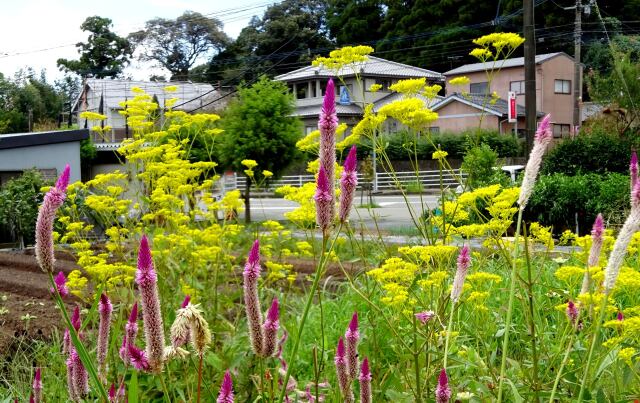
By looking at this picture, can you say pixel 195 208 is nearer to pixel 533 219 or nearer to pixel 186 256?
pixel 186 256

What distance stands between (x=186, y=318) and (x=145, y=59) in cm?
6333

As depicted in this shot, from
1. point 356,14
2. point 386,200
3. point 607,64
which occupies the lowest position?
point 386,200

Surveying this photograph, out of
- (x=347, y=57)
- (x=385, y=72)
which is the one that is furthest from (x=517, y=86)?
(x=347, y=57)

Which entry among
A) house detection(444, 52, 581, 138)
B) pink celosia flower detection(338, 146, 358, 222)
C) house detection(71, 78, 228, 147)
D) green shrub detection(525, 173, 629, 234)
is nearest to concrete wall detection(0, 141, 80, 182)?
green shrub detection(525, 173, 629, 234)

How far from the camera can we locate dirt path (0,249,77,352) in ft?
19.0

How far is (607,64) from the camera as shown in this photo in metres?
44.0

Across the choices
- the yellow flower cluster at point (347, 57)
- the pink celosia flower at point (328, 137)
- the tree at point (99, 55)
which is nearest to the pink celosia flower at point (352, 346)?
the pink celosia flower at point (328, 137)

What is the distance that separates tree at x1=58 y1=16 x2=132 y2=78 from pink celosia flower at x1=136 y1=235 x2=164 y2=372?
205ft

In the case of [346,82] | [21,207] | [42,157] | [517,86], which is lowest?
[21,207]

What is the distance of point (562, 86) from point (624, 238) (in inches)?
1812

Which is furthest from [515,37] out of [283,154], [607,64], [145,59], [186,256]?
[145,59]

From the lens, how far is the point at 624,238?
3.92ft

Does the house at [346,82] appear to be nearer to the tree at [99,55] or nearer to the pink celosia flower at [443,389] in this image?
the tree at [99,55]

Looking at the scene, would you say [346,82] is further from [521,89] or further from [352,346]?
[352,346]
